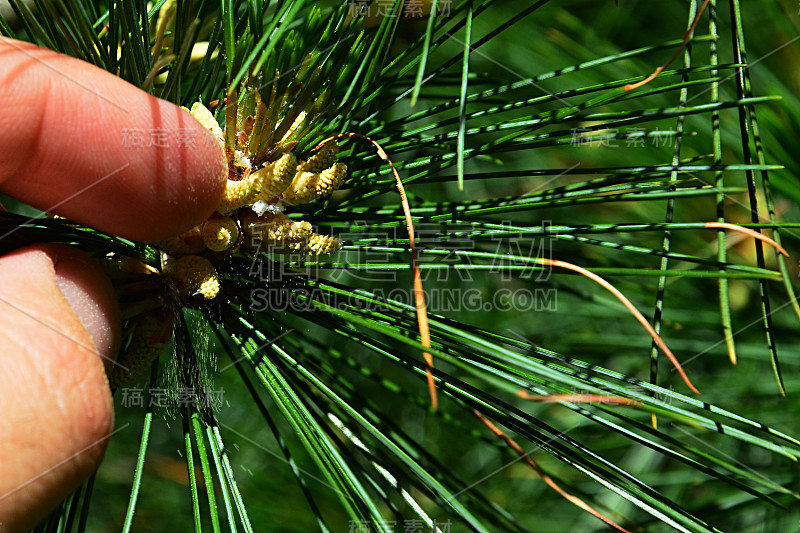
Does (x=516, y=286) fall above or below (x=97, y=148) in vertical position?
below

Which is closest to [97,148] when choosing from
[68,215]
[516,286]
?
[68,215]

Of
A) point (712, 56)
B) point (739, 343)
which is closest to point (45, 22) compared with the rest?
point (712, 56)

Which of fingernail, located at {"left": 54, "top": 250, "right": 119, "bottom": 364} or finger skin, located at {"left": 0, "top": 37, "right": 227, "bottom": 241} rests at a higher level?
finger skin, located at {"left": 0, "top": 37, "right": 227, "bottom": 241}

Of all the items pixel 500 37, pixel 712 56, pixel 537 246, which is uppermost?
pixel 500 37

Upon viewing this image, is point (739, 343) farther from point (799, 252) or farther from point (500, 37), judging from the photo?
point (500, 37)

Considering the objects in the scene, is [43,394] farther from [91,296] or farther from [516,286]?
Answer: [516,286]
